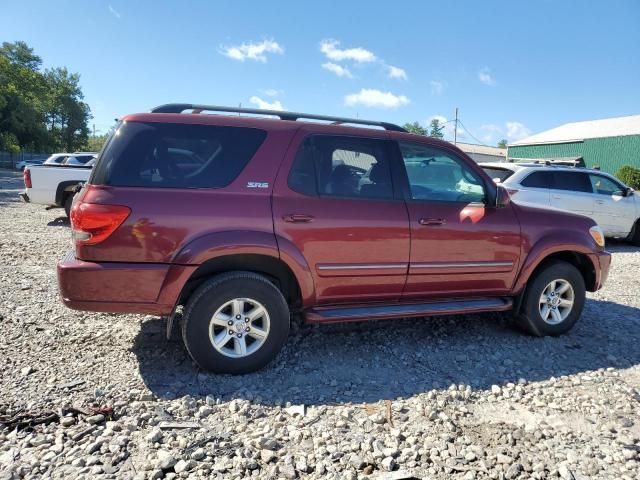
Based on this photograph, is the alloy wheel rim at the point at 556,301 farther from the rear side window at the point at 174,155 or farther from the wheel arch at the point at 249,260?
the rear side window at the point at 174,155

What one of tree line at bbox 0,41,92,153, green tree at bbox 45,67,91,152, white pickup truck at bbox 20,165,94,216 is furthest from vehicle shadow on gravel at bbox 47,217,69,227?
green tree at bbox 45,67,91,152

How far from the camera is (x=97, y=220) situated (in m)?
3.13

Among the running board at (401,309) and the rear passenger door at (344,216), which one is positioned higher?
the rear passenger door at (344,216)

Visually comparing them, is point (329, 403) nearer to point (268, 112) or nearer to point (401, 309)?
point (401, 309)

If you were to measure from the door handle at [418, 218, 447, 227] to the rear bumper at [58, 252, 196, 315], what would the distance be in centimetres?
191

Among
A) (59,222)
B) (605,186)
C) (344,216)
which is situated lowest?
(59,222)

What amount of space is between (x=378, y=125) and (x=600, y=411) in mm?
2813

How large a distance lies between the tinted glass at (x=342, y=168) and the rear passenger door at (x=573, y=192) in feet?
22.1

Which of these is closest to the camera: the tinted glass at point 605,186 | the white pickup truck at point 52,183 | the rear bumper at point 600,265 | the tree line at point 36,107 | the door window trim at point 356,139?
the door window trim at point 356,139

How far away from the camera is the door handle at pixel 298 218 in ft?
11.5

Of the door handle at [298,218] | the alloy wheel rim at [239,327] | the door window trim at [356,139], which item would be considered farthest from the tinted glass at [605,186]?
the alloy wheel rim at [239,327]

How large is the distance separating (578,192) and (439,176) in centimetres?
692

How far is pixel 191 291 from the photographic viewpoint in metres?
3.59

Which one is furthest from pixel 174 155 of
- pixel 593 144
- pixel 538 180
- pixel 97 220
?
pixel 593 144
